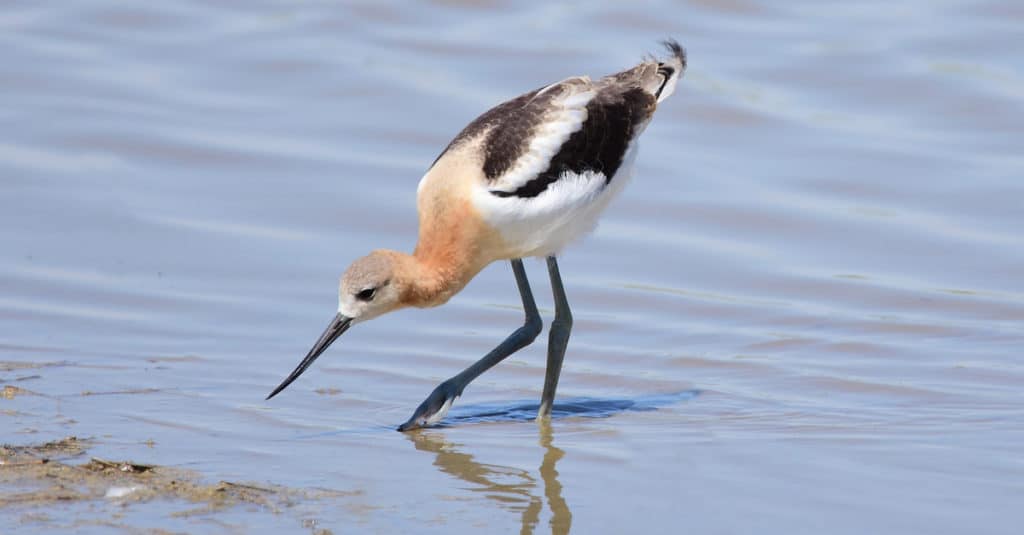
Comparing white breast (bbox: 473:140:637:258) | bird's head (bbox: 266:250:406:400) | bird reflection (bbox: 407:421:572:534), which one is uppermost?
white breast (bbox: 473:140:637:258)

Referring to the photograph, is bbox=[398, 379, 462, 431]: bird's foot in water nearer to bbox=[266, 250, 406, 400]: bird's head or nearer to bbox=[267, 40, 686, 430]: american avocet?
bbox=[267, 40, 686, 430]: american avocet

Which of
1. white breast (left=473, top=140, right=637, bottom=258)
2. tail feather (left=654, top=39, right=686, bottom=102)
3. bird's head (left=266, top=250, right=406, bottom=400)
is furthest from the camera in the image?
tail feather (left=654, top=39, right=686, bottom=102)

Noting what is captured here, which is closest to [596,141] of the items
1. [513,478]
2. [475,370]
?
[475,370]

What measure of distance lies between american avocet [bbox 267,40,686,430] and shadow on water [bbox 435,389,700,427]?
0.09 metres

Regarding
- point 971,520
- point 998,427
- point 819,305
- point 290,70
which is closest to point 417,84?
point 290,70

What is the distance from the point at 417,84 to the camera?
11.5m

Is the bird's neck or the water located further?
the bird's neck

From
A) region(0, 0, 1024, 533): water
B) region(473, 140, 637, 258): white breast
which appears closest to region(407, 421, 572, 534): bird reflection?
region(0, 0, 1024, 533): water

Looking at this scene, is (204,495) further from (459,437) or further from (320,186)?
(320,186)

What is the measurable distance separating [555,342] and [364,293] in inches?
40.6

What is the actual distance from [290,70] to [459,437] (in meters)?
6.13

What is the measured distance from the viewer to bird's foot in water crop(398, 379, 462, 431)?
6301mm

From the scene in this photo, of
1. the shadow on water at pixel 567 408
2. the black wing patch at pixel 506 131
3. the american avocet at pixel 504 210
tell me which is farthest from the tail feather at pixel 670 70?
the shadow on water at pixel 567 408

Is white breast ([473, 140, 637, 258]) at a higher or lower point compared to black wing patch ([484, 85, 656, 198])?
lower
